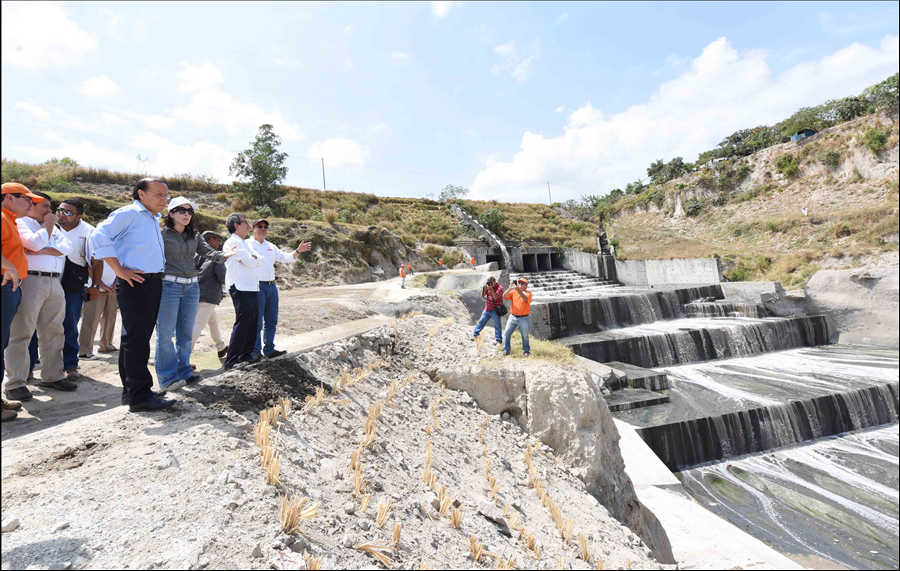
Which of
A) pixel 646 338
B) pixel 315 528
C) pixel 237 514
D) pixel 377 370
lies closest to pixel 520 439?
pixel 377 370

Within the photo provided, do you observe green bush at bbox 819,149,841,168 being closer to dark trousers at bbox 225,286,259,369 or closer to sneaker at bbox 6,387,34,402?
dark trousers at bbox 225,286,259,369

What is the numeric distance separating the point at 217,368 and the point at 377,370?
1860 mm

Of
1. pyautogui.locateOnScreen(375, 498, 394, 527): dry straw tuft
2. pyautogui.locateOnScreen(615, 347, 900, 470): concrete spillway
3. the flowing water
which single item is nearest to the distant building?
pyautogui.locateOnScreen(615, 347, 900, 470): concrete spillway

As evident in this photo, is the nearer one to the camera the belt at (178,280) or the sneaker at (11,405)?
the sneaker at (11,405)

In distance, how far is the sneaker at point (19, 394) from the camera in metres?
3.54

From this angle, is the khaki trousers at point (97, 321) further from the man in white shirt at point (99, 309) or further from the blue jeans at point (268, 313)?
the blue jeans at point (268, 313)

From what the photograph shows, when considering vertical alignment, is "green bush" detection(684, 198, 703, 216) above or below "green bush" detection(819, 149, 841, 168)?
below

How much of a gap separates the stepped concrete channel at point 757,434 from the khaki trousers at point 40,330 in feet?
23.3

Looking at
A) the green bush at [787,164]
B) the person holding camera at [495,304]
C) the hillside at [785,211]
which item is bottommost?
the person holding camera at [495,304]

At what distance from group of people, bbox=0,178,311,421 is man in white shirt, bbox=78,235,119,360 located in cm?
1

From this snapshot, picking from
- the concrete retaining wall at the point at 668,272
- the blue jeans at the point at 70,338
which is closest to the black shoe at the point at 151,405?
the blue jeans at the point at 70,338

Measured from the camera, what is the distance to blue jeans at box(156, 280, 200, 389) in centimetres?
354

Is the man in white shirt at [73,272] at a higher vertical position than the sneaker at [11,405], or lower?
higher

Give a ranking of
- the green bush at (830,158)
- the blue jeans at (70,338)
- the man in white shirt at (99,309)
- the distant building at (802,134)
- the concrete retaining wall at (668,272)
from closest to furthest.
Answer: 1. the blue jeans at (70,338)
2. the man in white shirt at (99,309)
3. the concrete retaining wall at (668,272)
4. the green bush at (830,158)
5. the distant building at (802,134)
